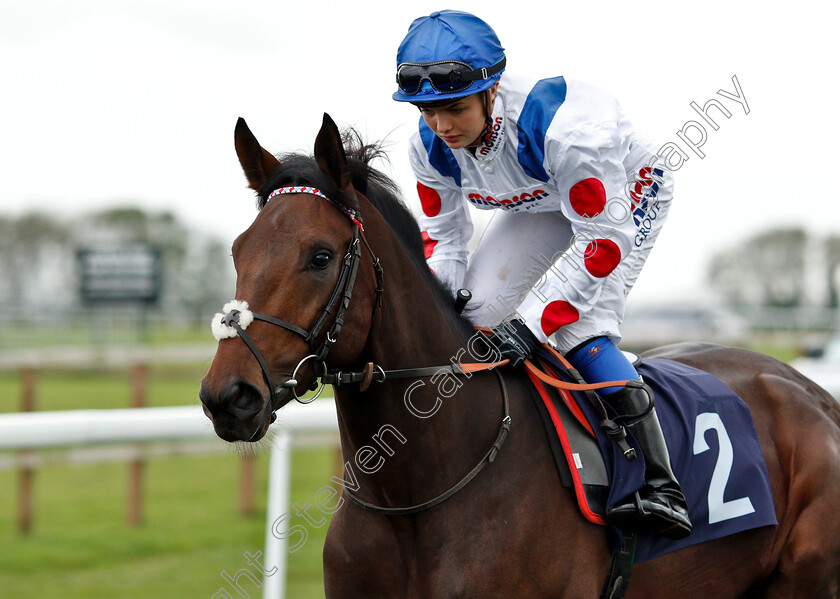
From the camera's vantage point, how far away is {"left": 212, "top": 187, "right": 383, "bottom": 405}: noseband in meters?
2.07

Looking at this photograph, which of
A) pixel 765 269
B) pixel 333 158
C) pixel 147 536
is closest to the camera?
pixel 333 158

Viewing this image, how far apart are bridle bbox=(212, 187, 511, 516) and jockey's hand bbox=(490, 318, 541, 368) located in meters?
0.11

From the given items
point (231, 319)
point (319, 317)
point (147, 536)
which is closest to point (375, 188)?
point (319, 317)

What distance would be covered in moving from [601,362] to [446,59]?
1.04 meters

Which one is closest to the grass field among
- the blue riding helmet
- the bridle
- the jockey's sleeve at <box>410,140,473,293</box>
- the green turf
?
the green turf

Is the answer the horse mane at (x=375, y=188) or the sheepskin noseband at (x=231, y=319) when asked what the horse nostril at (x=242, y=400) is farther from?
the horse mane at (x=375, y=188)

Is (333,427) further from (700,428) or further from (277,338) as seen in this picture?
(277,338)

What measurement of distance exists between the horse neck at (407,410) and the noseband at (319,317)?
11 centimetres

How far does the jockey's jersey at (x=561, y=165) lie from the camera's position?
2662 millimetres

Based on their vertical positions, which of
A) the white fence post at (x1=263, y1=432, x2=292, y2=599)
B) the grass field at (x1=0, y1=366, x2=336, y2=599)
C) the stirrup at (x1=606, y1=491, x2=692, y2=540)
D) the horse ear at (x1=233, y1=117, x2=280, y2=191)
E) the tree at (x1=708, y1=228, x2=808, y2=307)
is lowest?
the tree at (x1=708, y1=228, x2=808, y2=307)

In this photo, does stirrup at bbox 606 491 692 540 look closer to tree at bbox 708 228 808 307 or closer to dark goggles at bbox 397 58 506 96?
dark goggles at bbox 397 58 506 96

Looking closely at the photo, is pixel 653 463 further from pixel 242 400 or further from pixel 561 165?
pixel 242 400

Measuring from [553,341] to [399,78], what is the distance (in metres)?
0.97

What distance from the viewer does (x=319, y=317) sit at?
2180 millimetres
